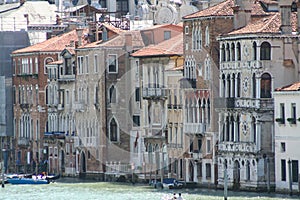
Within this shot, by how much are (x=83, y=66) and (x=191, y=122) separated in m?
12.9

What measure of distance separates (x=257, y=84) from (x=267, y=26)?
201 cm

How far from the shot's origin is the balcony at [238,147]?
65688 millimetres

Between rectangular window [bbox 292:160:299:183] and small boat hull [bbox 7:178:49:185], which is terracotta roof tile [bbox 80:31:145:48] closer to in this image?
small boat hull [bbox 7:178:49:185]

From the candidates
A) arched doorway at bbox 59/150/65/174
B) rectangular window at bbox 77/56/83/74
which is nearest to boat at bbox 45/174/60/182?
arched doorway at bbox 59/150/65/174

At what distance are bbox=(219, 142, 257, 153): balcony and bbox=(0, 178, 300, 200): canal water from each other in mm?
1580

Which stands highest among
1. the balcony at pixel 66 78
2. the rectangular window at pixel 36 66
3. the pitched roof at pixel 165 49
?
the pitched roof at pixel 165 49

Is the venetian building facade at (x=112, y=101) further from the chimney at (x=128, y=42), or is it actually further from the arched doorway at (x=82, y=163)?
the arched doorway at (x=82, y=163)

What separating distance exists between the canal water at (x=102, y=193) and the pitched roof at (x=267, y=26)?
5564 millimetres

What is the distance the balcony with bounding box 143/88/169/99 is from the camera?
74.7m

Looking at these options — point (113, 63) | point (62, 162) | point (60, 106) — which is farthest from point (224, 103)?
point (60, 106)

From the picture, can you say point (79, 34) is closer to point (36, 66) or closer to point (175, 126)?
point (36, 66)

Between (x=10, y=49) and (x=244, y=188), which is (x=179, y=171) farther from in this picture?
(x=10, y=49)

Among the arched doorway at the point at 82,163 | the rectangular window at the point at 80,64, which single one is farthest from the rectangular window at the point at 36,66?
the arched doorway at the point at 82,163

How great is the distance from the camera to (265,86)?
215 ft
